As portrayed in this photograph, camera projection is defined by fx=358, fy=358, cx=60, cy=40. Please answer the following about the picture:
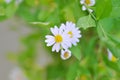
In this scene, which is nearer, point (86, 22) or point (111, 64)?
point (86, 22)

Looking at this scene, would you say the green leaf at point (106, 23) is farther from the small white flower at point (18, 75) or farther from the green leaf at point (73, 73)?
the small white flower at point (18, 75)

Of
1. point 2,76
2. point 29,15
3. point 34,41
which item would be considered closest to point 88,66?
point 29,15

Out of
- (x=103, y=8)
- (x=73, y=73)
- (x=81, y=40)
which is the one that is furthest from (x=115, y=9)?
(x=81, y=40)

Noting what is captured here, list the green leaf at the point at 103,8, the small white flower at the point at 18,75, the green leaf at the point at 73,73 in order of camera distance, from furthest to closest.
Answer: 1. the small white flower at the point at 18,75
2. the green leaf at the point at 73,73
3. the green leaf at the point at 103,8

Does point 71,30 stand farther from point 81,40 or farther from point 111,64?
point 81,40

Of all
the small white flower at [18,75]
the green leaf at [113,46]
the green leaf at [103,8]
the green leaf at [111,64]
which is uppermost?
the green leaf at [103,8]

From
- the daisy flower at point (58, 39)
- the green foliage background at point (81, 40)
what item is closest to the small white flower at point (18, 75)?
the green foliage background at point (81, 40)

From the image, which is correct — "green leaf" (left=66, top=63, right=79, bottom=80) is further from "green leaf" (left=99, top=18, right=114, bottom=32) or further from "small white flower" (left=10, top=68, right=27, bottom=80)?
"small white flower" (left=10, top=68, right=27, bottom=80)

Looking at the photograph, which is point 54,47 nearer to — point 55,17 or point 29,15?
point 55,17

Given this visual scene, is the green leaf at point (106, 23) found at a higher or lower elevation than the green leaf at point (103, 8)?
lower
